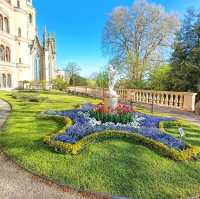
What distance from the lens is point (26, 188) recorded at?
3775mm

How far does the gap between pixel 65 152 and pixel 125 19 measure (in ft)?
78.8

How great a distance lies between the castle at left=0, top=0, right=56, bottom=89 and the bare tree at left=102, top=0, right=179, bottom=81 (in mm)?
15785

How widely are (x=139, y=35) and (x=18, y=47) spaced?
21.4 m

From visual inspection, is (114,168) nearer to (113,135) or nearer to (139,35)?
(113,135)

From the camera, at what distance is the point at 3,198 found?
11.4 ft

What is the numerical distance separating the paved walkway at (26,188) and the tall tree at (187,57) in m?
11.4

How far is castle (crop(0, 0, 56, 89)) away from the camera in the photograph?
1184 inches

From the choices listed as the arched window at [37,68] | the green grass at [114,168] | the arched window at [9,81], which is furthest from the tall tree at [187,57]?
the arched window at [37,68]

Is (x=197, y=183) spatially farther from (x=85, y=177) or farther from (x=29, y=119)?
(x=29, y=119)

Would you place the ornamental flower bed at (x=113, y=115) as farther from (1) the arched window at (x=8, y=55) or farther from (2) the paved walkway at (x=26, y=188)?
(1) the arched window at (x=8, y=55)

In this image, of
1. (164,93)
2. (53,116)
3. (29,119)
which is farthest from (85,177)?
(164,93)

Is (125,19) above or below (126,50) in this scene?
above

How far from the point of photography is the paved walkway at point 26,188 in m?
3.58

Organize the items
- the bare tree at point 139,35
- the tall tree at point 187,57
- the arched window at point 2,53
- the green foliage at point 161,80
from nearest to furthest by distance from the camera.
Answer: the tall tree at point 187,57 < the green foliage at point 161,80 < the bare tree at point 139,35 < the arched window at point 2,53
